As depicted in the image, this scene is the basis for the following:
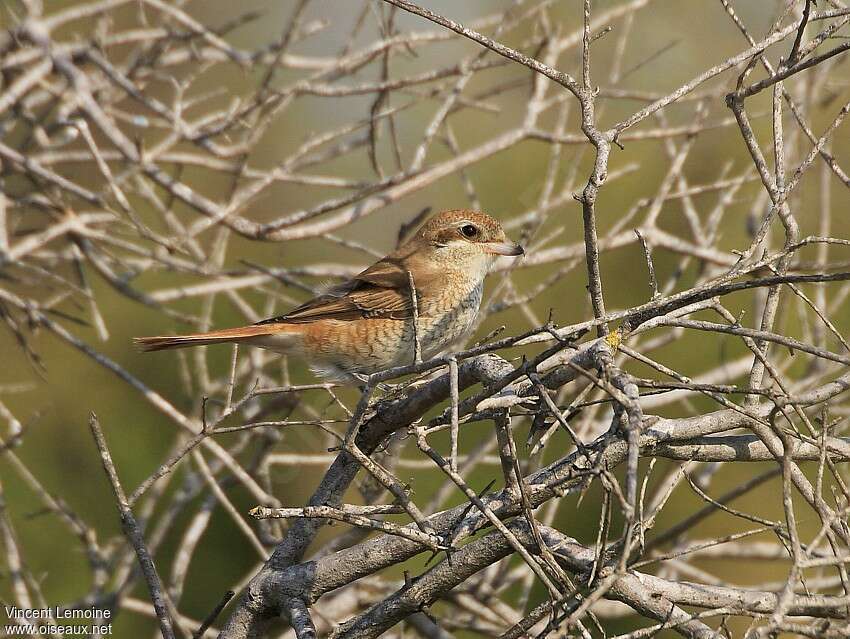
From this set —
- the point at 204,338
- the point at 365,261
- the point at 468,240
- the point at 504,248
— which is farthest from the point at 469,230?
the point at 365,261

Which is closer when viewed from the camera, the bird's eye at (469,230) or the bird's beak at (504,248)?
the bird's beak at (504,248)

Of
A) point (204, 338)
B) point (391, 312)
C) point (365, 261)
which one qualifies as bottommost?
point (204, 338)

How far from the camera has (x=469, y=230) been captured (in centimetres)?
441

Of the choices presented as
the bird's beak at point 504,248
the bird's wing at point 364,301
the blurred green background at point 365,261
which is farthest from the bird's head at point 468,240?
the blurred green background at point 365,261

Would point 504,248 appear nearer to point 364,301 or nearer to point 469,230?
point 469,230

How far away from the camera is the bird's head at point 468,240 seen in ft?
14.2

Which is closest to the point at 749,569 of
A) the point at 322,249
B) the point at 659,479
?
the point at 659,479

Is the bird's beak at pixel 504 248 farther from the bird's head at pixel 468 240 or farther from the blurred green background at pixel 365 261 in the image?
the blurred green background at pixel 365 261

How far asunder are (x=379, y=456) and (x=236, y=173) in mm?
1314

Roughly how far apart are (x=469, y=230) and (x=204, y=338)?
1374 mm

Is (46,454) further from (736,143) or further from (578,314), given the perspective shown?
(736,143)

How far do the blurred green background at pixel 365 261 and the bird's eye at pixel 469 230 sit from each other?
621mm

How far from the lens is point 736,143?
20.7 ft

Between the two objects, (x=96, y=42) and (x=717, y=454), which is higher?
(x=96, y=42)
